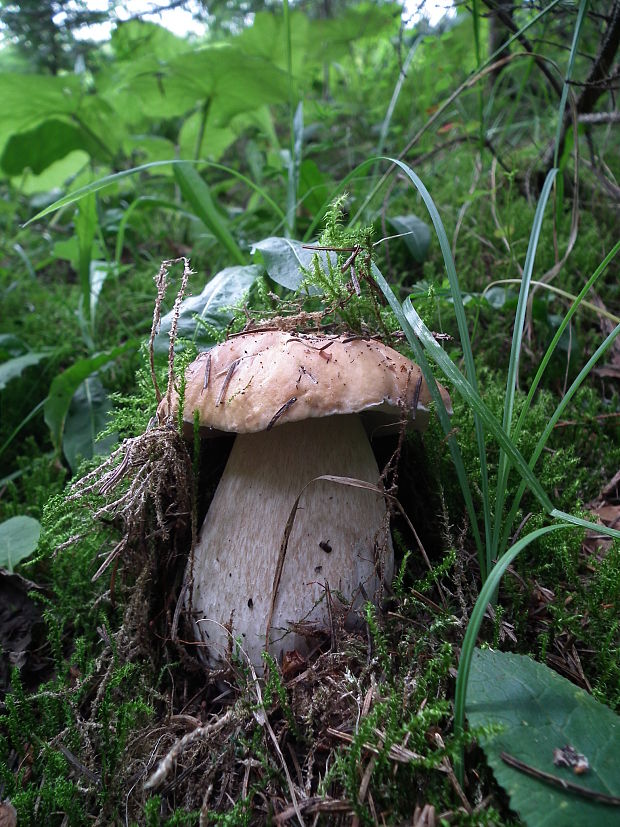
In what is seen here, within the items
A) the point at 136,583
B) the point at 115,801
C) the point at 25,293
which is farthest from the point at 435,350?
the point at 25,293

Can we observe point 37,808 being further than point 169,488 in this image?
No

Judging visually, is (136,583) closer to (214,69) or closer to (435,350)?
(435,350)

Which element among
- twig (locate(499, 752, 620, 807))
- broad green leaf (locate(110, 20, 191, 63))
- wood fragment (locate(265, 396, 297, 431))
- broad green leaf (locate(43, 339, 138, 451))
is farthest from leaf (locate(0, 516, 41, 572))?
broad green leaf (locate(110, 20, 191, 63))

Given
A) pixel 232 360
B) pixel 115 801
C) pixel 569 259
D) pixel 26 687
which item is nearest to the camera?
pixel 115 801

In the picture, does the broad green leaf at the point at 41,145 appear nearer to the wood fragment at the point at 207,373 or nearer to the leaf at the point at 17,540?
the leaf at the point at 17,540

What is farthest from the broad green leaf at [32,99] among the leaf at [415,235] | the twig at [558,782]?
the twig at [558,782]

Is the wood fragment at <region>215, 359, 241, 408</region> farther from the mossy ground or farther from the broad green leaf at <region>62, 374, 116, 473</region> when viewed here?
the broad green leaf at <region>62, 374, 116, 473</region>
